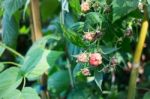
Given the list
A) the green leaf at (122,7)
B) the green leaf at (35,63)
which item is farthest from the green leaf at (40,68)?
the green leaf at (122,7)

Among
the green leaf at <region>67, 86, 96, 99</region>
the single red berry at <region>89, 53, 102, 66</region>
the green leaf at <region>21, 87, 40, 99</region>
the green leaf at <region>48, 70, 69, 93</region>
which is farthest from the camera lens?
the green leaf at <region>48, 70, 69, 93</region>

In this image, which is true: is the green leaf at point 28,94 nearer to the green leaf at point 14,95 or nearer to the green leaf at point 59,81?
the green leaf at point 14,95

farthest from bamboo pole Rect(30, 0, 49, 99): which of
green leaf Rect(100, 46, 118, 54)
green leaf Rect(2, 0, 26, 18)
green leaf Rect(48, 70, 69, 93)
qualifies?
green leaf Rect(100, 46, 118, 54)

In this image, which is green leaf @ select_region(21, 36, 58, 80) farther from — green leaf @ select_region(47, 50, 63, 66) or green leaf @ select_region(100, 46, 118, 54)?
green leaf @ select_region(100, 46, 118, 54)

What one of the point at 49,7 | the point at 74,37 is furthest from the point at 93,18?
the point at 49,7

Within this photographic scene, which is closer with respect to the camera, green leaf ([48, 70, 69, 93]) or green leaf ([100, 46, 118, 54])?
green leaf ([100, 46, 118, 54])

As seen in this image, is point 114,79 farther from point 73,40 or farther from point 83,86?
point 73,40

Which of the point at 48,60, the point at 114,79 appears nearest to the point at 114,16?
the point at 48,60
